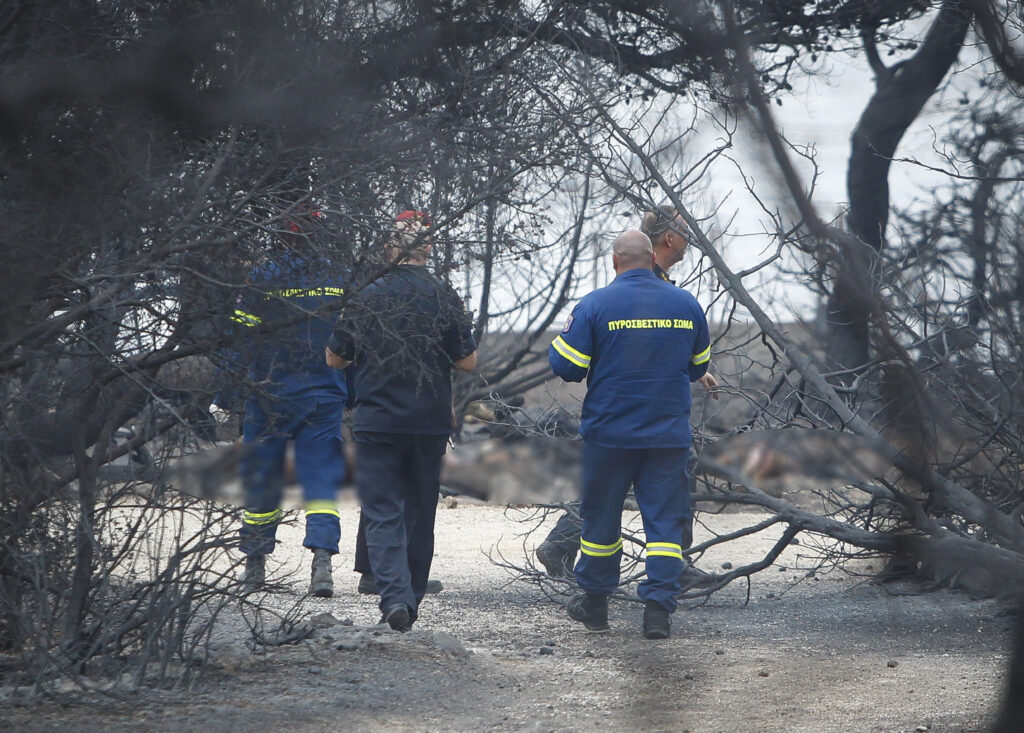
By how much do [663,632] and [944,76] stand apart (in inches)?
162

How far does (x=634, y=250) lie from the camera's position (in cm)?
511

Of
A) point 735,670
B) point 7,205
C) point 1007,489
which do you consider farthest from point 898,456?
point 735,670

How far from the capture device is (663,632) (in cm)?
493

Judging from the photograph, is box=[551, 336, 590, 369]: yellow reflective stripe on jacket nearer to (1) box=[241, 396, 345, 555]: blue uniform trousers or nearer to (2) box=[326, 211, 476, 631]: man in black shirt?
(2) box=[326, 211, 476, 631]: man in black shirt

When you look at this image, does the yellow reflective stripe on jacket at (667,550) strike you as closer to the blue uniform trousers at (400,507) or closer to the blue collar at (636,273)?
the blue uniform trousers at (400,507)

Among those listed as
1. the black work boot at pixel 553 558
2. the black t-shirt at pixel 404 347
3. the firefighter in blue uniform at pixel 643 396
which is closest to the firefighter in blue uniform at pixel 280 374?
the black t-shirt at pixel 404 347

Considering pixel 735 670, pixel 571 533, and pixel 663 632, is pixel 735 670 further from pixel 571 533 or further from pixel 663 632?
pixel 571 533

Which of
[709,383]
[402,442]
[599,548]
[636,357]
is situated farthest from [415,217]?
[709,383]

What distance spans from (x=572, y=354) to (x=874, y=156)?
3.92 m

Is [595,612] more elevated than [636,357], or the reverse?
[636,357]

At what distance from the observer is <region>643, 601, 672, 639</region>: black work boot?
16.2ft

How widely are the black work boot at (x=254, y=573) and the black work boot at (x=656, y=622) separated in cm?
173

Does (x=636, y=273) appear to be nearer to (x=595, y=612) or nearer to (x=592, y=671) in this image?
(x=595, y=612)

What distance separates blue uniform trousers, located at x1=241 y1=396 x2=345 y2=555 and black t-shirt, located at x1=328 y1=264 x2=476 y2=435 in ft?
0.88
